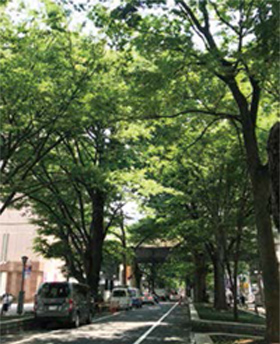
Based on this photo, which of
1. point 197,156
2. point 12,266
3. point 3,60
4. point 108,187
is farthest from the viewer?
point 12,266

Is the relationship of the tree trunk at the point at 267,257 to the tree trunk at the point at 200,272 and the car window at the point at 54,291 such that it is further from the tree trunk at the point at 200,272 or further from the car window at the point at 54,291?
the tree trunk at the point at 200,272

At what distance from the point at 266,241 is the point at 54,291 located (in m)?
10.6

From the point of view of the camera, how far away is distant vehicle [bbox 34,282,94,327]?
1686 cm

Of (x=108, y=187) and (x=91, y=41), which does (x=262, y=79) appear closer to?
(x=91, y=41)

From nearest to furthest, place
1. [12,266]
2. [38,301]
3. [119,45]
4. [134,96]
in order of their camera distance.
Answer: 1. [119,45]
2. [134,96]
3. [38,301]
4. [12,266]

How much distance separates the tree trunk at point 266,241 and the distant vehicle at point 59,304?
9.77m

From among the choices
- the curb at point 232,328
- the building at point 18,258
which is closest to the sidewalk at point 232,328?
the curb at point 232,328

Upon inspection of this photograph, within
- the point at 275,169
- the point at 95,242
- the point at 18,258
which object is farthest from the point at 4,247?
the point at 275,169

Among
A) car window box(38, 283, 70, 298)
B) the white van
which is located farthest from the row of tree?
the white van

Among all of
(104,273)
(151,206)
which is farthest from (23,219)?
(151,206)

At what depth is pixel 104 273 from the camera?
47031 mm

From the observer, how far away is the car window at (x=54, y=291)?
56.9ft

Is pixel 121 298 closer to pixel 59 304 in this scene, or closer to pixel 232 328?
pixel 59 304

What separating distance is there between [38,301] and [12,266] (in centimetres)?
3097
